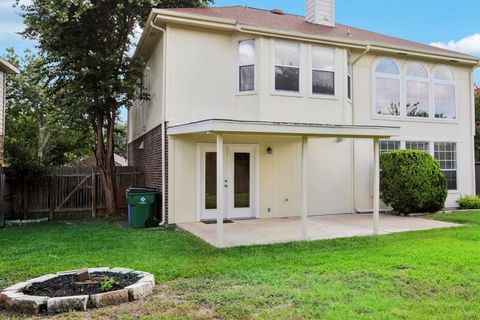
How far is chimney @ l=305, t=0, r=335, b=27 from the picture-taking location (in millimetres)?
13375

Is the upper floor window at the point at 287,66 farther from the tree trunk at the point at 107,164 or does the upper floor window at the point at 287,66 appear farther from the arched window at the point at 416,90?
the tree trunk at the point at 107,164

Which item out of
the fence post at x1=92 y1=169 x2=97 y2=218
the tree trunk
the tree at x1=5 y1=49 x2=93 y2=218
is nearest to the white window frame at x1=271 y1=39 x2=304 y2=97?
the tree trunk

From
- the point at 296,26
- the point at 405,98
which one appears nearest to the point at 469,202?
the point at 405,98

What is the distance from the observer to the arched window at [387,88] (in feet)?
41.8

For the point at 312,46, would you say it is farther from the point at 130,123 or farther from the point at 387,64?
the point at 130,123

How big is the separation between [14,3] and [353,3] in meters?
13.6

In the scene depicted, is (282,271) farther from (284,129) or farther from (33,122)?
(33,122)

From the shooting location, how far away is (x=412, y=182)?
11.3 metres

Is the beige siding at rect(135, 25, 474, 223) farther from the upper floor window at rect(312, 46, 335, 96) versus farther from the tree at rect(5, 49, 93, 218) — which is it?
the tree at rect(5, 49, 93, 218)

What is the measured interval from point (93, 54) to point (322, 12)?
7744mm

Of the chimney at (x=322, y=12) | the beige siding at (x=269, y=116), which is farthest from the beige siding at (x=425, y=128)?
the chimney at (x=322, y=12)

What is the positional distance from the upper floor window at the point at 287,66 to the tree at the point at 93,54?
4.25 metres

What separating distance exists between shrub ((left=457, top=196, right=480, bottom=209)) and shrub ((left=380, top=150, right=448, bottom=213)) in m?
2.30

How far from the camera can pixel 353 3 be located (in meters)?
17.5
